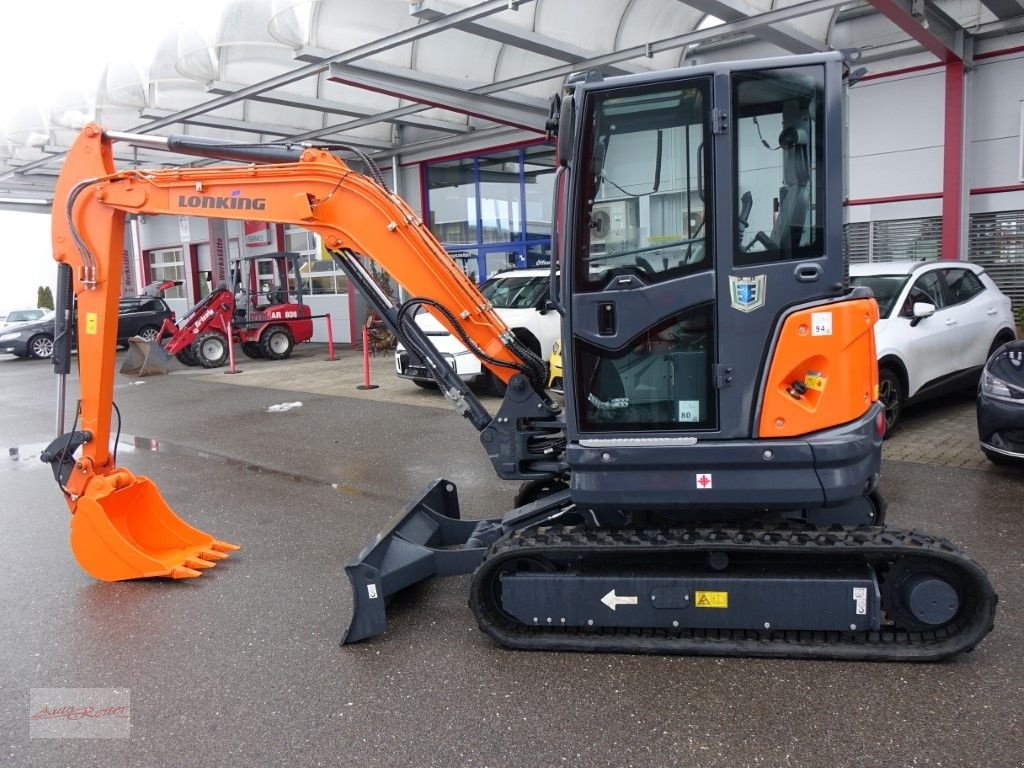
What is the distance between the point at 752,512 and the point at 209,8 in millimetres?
12481

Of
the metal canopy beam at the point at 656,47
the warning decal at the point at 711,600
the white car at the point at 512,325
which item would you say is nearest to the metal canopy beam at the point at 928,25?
the metal canopy beam at the point at 656,47

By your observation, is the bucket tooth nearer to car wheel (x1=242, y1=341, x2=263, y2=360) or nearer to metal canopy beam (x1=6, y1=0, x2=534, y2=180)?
metal canopy beam (x1=6, y1=0, x2=534, y2=180)

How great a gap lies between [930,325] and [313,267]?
17.1 meters

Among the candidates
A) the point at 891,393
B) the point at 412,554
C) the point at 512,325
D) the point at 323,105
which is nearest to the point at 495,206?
the point at 323,105

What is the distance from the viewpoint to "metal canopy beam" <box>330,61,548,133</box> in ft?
40.2

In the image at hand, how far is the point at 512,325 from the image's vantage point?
1137 cm

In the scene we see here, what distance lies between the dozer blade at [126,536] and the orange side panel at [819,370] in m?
3.67

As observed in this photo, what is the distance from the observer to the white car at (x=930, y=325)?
26.0 ft

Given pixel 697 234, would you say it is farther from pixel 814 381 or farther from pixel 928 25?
pixel 928 25

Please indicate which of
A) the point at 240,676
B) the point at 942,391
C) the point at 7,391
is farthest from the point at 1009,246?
the point at 7,391

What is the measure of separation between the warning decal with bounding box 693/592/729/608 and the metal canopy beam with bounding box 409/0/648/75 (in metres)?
8.38

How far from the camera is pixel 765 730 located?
3273 mm

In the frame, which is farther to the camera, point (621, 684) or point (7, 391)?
point (7, 391)

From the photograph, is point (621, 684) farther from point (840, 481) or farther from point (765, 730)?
point (840, 481)
